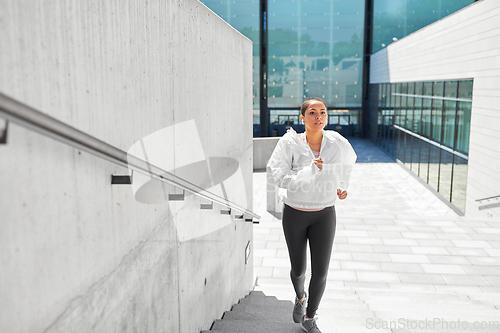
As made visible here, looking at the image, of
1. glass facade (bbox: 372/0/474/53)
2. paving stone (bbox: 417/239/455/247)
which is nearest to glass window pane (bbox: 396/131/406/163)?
glass facade (bbox: 372/0/474/53)

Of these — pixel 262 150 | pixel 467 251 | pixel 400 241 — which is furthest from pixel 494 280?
pixel 262 150

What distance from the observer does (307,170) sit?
3.63m

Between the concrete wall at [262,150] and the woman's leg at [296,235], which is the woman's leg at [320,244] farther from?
the concrete wall at [262,150]

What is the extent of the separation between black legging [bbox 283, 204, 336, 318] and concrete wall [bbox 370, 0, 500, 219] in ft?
24.4

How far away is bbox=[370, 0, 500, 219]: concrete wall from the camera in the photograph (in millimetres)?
9906

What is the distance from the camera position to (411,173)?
18.1 metres

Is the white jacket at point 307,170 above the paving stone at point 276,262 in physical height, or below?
above

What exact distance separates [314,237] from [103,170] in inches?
86.6

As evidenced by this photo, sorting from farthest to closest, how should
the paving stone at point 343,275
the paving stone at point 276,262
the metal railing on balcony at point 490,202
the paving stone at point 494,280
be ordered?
the metal railing on balcony at point 490,202, the paving stone at point 276,262, the paving stone at point 343,275, the paving stone at point 494,280

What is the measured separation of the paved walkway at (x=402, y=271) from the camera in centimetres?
446

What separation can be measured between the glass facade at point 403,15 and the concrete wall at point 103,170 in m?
25.2

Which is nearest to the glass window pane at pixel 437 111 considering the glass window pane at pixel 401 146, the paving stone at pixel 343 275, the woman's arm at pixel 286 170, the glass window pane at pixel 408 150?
the glass window pane at pixel 408 150

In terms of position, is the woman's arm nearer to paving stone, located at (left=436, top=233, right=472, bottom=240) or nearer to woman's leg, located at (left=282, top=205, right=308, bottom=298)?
woman's leg, located at (left=282, top=205, right=308, bottom=298)

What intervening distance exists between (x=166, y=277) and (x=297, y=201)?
1.32m
